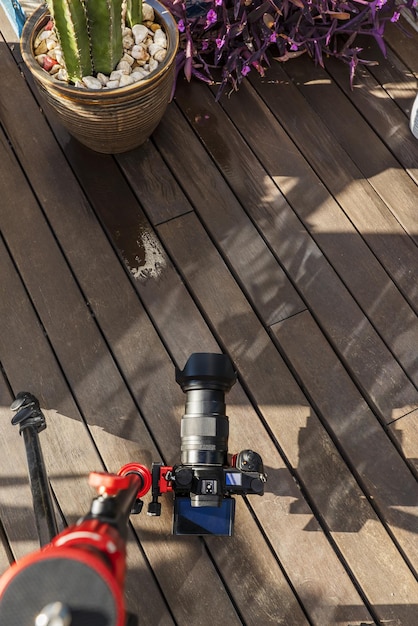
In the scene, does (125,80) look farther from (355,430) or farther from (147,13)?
(355,430)

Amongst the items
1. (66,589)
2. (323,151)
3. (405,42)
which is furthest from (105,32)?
(66,589)

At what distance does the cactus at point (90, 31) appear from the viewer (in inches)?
60.6

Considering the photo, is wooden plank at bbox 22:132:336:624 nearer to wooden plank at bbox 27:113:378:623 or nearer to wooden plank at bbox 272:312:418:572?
wooden plank at bbox 27:113:378:623

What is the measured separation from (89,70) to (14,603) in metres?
1.43

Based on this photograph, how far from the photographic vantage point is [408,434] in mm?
1795

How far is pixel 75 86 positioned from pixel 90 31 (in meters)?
0.15

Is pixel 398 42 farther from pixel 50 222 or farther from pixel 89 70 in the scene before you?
pixel 50 222

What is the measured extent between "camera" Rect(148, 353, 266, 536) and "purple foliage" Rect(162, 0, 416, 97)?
1124 mm

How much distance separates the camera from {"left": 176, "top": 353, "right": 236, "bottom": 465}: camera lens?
1455mm

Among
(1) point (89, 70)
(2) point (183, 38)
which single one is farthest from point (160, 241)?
(2) point (183, 38)

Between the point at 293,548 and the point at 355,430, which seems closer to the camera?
the point at 293,548

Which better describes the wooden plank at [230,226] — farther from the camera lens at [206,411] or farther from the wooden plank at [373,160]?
the camera lens at [206,411]

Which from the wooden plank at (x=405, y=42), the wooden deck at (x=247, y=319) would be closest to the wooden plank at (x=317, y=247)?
the wooden deck at (x=247, y=319)

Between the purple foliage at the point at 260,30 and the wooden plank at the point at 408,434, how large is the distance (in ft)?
4.03
